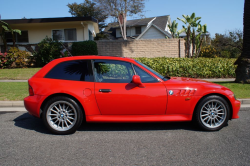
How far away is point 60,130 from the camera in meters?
4.70

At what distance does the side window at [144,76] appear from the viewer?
4.82 m

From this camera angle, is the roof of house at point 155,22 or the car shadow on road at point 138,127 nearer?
the car shadow on road at point 138,127

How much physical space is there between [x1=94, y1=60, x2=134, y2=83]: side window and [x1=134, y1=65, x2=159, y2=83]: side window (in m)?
0.13

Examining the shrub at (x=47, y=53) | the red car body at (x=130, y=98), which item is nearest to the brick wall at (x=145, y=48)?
the shrub at (x=47, y=53)

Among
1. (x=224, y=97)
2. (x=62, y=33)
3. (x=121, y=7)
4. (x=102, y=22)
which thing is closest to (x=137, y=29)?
(x=102, y=22)

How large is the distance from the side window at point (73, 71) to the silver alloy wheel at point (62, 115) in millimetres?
575

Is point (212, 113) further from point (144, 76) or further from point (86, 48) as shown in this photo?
point (86, 48)

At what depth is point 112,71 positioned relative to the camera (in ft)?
16.1

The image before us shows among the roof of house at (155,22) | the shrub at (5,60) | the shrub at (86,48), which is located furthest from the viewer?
the roof of house at (155,22)

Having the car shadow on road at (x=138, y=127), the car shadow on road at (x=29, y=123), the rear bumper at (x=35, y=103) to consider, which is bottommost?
the car shadow on road at (x=138, y=127)

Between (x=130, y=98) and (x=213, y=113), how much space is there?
1743mm

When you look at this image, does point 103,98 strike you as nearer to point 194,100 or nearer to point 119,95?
point 119,95

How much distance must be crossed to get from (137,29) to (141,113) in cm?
4112

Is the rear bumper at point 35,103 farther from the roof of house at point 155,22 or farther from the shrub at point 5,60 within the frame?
the roof of house at point 155,22
